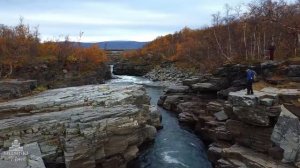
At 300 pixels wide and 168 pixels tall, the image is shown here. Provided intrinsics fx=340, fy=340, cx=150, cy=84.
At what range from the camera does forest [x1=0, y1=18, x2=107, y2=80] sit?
2694 inches

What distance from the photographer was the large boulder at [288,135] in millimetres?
27172

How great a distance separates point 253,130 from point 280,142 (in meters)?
3.89

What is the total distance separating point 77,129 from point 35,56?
52.8m

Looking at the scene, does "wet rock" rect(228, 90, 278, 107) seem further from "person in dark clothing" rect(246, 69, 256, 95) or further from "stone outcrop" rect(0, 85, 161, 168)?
"stone outcrop" rect(0, 85, 161, 168)

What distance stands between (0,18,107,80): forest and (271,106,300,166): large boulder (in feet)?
171

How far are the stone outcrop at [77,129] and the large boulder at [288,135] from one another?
44.7 feet

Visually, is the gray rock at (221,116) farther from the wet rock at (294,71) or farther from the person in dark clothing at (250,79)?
the wet rock at (294,71)

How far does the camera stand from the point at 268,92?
32.8 metres

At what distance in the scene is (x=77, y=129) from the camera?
31359 millimetres

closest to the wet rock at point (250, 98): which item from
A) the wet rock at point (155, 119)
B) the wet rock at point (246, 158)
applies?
the wet rock at point (246, 158)

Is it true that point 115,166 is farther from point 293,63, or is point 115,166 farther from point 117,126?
point 293,63

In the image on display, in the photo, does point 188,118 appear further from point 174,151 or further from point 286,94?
point 286,94

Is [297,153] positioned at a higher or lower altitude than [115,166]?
higher

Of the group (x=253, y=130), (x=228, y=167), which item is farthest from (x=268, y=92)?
(x=228, y=167)
